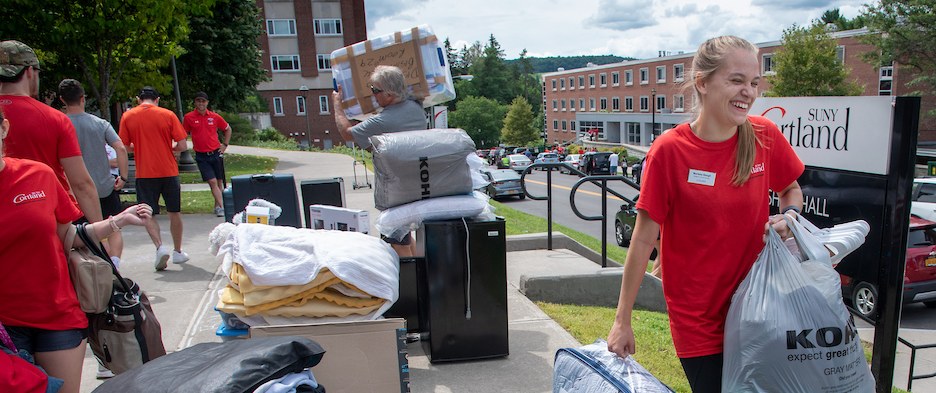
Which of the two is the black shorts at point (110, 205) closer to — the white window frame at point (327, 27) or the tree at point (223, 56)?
the tree at point (223, 56)

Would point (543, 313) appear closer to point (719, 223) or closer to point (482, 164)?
point (482, 164)

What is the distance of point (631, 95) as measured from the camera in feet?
222

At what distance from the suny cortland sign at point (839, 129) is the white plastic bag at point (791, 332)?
4.41ft

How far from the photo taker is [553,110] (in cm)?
8681

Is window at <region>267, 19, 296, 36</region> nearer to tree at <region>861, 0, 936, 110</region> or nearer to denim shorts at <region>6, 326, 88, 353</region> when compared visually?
tree at <region>861, 0, 936, 110</region>

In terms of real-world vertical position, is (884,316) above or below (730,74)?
below

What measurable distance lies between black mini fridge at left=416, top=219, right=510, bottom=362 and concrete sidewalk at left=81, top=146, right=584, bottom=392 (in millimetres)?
141

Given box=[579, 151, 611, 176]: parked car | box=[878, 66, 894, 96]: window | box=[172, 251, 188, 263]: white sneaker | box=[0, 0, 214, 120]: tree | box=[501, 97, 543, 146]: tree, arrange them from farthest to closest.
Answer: box=[501, 97, 543, 146]: tree
box=[878, 66, 894, 96]: window
box=[579, 151, 611, 176]: parked car
box=[0, 0, 214, 120]: tree
box=[172, 251, 188, 263]: white sneaker

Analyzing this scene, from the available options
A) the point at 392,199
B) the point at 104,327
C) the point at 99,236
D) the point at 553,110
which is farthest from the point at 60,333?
the point at 553,110

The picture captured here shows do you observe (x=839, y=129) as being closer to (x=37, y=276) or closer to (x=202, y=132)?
(x=37, y=276)

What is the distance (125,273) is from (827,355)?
19.4ft

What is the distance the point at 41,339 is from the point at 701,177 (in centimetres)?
258

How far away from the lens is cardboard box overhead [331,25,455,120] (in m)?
5.11

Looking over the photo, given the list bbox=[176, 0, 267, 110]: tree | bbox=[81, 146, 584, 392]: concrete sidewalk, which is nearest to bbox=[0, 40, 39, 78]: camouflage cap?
bbox=[81, 146, 584, 392]: concrete sidewalk
